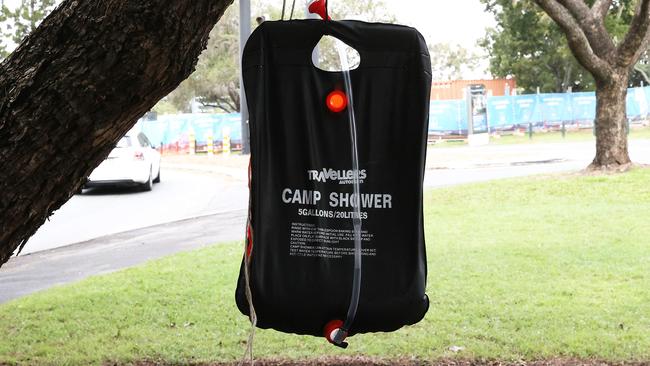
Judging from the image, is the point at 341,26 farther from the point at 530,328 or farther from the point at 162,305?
the point at 162,305

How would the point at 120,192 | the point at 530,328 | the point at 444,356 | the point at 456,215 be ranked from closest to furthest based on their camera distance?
the point at 444,356
the point at 530,328
the point at 456,215
the point at 120,192

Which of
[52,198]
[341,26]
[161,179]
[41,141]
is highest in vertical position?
[341,26]

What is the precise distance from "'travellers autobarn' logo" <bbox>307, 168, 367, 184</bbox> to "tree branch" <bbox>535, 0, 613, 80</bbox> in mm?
14262

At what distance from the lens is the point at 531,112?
3509cm

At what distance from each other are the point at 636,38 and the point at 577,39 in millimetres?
1152

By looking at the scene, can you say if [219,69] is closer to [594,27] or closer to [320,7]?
[594,27]

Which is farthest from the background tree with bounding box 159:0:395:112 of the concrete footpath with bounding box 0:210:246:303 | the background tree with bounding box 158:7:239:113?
the concrete footpath with bounding box 0:210:246:303

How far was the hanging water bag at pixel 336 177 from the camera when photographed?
2305mm

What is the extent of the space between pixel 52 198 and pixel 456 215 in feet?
31.3

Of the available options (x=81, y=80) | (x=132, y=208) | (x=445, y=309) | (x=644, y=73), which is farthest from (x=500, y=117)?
(x=81, y=80)

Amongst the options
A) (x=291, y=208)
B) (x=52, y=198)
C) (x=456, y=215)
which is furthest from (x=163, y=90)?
(x=456, y=215)

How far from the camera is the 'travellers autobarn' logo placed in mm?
2309

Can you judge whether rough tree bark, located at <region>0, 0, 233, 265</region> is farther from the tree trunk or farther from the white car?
the tree trunk

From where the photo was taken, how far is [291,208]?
2336 millimetres
